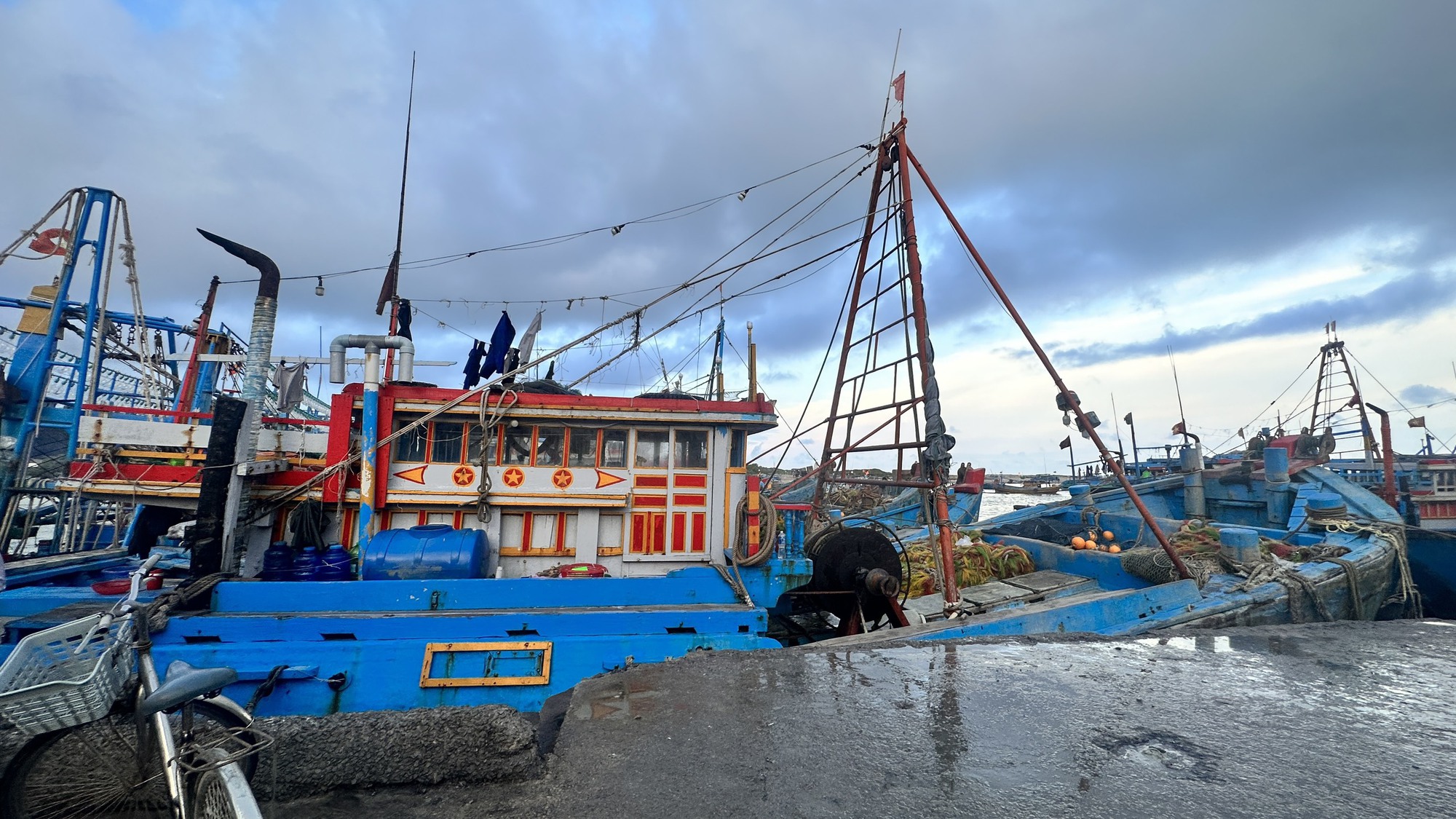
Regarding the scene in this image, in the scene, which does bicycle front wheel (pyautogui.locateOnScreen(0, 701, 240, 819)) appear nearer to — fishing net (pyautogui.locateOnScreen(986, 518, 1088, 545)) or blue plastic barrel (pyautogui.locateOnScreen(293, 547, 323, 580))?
blue plastic barrel (pyautogui.locateOnScreen(293, 547, 323, 580))

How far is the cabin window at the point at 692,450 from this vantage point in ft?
28.5

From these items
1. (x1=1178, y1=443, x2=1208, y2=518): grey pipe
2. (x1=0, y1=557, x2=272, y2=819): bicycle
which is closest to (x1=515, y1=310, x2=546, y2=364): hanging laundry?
(x1=0, y1=557, x2=272, y2=819): bicycle

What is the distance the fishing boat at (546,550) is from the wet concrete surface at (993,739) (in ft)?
7.74

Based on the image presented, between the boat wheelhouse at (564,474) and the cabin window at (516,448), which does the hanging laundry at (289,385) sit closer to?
the boat wheelhouse at (564,474)

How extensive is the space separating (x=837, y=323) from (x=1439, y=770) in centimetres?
805

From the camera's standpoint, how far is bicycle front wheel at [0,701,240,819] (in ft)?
8.34

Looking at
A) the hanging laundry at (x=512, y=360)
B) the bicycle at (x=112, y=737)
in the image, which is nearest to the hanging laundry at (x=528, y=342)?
the hanging laundry at (x=512, y=360)

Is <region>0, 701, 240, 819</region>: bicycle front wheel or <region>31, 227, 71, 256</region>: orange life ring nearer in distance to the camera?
<region>0, 701, 240, 819</region>: bicycle front wheel

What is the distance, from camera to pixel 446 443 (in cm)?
847

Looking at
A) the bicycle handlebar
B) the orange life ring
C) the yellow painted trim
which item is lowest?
the yellow painted trim

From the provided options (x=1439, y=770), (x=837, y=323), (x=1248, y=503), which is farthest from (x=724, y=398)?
(x=1248, y=503)

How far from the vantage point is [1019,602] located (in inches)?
348

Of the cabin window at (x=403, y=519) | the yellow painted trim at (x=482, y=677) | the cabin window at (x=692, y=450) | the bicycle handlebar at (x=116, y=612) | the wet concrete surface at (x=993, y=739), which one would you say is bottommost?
the yellow painted trim at (x=482, y=677)

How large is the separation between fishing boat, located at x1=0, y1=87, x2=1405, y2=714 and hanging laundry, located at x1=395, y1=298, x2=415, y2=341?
1.30 meters
